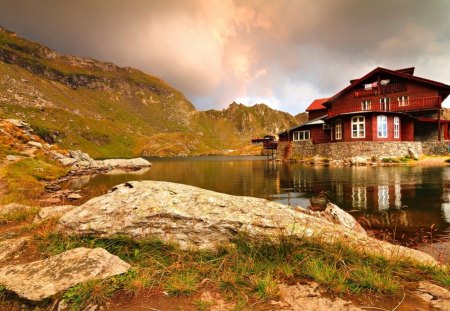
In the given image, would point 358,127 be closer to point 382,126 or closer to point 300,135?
point 382,126

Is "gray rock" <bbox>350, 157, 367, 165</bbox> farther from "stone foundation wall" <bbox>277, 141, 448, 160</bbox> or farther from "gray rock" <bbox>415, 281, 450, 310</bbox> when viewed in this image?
"gray rock" <bbox>415, 281, 450, 310</bbox>

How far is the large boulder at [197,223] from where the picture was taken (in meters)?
5.92

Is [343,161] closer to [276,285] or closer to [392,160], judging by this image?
[392,160]

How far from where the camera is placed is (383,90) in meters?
57.5

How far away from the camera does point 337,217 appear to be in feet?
34.9

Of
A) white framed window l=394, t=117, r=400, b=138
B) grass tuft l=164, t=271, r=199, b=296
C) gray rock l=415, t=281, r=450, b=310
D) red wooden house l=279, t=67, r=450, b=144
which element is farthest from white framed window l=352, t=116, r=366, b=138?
grass tuft l=164, t=271, r=199, b=296

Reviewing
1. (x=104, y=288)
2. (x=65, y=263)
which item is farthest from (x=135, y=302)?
(x=65, y=263)

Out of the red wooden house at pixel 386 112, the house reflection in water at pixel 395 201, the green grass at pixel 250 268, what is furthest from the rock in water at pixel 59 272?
the red wooden house at pixel 386 112

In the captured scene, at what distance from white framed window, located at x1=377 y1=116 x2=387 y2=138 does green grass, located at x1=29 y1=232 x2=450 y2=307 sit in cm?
5132

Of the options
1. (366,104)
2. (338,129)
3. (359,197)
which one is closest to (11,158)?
(359,197)

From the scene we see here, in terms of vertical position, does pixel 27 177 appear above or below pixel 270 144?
below

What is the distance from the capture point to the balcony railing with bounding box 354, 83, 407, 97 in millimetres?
55925

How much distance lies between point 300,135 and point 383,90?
2147 centimetres

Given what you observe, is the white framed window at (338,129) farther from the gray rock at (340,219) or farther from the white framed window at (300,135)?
the gray rock at (340,219)
